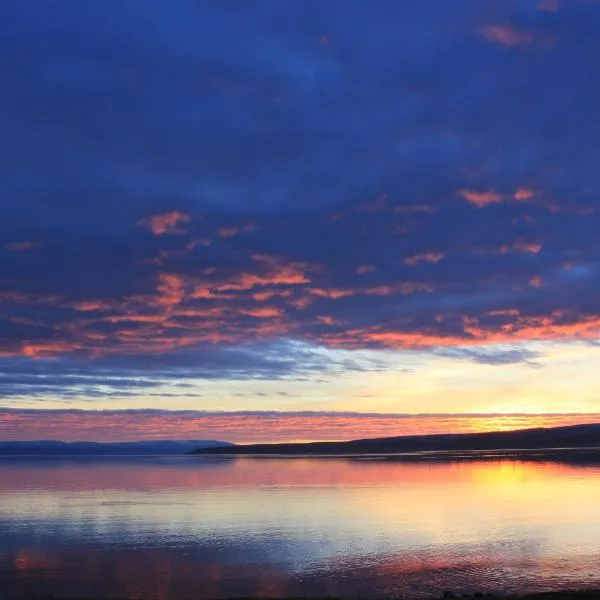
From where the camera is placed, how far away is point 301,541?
128 feet

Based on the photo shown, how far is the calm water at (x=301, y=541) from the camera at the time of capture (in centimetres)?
2983

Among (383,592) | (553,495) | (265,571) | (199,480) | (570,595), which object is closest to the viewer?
(570,595)

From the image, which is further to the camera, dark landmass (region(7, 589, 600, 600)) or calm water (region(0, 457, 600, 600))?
calm water (region(0, 457, 600, 600))

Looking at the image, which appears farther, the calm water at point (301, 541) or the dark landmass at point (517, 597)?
the calm water at point (301, 541)

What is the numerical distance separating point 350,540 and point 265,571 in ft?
27.3

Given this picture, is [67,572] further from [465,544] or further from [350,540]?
[465,544]

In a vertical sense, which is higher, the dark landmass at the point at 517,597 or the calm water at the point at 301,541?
the dark landmass at the point at 517,597

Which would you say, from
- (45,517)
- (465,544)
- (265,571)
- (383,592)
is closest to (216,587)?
(265,571)

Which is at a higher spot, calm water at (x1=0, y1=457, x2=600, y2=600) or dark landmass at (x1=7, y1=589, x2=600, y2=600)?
dark landmass at (x1=7, y1=589, x2=600, y2=600)

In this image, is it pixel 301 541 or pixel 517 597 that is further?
pixel 301 541

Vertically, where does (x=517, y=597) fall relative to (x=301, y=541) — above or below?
above

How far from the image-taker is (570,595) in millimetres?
24234

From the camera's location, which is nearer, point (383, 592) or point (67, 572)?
point (383, 592)

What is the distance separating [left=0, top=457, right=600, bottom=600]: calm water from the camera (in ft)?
97.9
